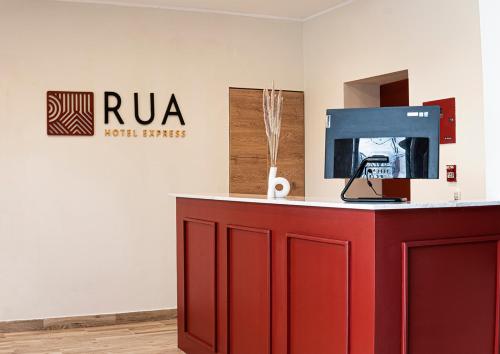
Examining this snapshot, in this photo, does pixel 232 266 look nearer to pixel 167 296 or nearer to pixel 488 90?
pixel 488 90

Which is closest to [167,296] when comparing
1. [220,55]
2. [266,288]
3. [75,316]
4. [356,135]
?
[75,316]

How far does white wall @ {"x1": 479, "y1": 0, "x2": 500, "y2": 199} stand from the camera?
3.96 metres

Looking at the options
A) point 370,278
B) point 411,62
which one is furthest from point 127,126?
point 370,278

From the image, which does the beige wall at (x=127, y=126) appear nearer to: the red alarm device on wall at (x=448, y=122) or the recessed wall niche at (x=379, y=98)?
the recessed wall niche at (x=379, y=98)

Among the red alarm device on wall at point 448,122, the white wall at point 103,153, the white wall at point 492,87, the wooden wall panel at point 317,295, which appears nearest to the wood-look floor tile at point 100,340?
the white wall at point 103,153

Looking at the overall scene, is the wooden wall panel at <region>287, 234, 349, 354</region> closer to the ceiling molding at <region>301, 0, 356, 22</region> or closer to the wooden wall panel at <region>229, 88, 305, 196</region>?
the wooden wall panel at <region>229, 88, 305, 196</region>

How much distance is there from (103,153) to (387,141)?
357 centimetres

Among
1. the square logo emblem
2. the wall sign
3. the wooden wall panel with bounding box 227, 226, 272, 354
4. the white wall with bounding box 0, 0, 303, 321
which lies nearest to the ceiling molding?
the white wall with bounding box 0, 0, 303, 321

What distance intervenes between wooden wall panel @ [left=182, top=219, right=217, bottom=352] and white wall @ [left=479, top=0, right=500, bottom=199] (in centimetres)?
173

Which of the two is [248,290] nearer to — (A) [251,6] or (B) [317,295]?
(B) [317,295]

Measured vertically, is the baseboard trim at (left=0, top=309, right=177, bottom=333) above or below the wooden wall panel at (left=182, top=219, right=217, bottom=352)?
below

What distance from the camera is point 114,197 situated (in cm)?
659

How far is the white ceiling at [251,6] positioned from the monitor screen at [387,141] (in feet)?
10.3

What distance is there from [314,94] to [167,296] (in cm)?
244
